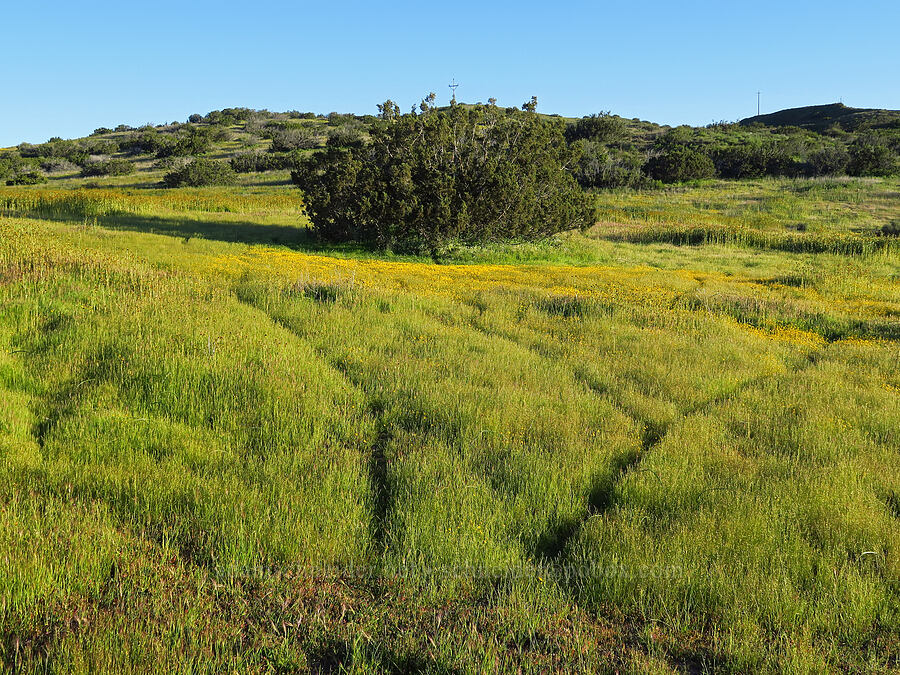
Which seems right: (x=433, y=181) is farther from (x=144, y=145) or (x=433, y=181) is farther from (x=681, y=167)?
(x=144, y=145)

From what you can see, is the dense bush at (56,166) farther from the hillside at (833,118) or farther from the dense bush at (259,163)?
the hillside at (833,118)

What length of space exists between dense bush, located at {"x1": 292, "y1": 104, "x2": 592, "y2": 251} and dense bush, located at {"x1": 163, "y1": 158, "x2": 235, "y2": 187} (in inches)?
1124

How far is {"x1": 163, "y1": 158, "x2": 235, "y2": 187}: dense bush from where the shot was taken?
157 feet

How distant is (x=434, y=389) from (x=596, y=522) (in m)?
2.91

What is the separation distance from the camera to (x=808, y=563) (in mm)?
3807

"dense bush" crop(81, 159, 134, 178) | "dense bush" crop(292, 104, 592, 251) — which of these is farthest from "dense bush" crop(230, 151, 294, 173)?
"dense bush" crop(292, 104, 592, 251)

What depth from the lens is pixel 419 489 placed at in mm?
4367

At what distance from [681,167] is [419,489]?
196ft

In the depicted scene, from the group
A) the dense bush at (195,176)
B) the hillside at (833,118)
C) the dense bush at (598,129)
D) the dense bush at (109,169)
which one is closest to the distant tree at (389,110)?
the dense bush at (195,176)

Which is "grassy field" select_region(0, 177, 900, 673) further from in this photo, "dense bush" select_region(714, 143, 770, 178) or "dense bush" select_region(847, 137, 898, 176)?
"dense bush" select_region(847, 137, 898, 176)

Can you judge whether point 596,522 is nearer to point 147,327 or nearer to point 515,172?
point 147,327

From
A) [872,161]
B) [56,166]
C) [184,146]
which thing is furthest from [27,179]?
[872,161]

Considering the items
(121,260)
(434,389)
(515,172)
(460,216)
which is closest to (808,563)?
(434,389)

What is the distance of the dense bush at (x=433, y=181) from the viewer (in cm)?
2291
